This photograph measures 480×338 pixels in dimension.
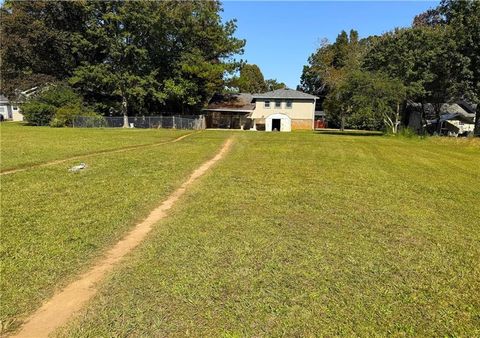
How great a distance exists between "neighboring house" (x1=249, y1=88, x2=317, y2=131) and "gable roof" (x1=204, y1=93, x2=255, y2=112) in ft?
4.36

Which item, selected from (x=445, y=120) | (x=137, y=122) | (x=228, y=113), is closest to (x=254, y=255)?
(x=137, y=122)

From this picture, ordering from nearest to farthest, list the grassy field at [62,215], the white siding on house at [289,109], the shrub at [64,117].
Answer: the grassy field at [62,215], the shrub at [64,117], the white siding on house at [289,109]

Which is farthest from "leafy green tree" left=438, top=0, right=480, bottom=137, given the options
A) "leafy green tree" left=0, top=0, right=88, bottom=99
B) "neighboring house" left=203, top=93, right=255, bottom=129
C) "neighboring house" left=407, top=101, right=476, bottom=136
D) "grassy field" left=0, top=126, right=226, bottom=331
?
"leafy green tree" left=0, top=0, right=88, bottom=99

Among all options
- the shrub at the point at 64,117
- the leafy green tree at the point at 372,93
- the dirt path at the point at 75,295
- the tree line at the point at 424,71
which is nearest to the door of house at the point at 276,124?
the tree line at the point at 424,71

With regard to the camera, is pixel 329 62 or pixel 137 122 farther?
pixel 329 62

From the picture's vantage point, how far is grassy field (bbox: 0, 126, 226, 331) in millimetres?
4199

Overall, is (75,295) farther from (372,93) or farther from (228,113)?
(228,113)

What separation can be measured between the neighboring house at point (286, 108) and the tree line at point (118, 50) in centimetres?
801

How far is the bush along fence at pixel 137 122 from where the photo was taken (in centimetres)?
3562

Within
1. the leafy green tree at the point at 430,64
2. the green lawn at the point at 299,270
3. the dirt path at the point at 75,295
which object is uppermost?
the leafy green tree at the point at 430,64

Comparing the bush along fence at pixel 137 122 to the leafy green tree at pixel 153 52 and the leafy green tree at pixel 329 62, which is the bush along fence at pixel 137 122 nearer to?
the leafy green tree at pixel 153 52

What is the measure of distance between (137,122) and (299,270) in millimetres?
36687

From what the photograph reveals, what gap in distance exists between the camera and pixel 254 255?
502 cm

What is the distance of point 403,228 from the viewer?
20.9 feet
